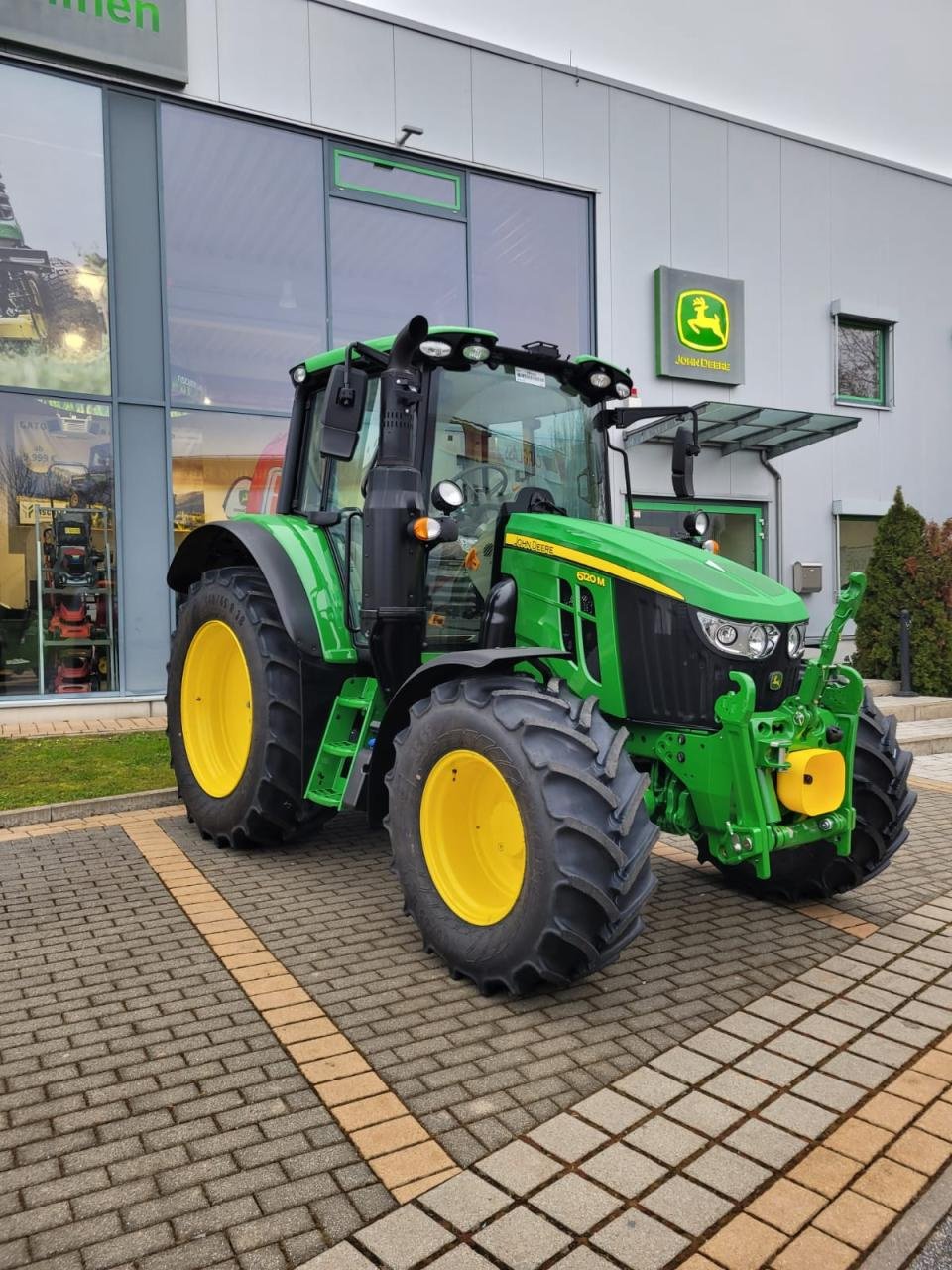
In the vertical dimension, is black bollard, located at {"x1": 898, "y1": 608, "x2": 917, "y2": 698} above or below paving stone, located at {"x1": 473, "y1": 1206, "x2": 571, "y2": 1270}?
above

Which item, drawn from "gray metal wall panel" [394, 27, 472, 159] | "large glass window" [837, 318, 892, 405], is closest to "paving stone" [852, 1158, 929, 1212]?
"gray metal wall panel" [394, 27, 472, 159]

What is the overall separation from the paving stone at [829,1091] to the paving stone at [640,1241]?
0.83m

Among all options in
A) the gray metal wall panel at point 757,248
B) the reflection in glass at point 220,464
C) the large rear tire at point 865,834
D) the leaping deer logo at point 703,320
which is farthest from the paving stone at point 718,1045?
the gray metal wall panel at point 757,248

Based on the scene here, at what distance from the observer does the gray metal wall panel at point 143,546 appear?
393 inches

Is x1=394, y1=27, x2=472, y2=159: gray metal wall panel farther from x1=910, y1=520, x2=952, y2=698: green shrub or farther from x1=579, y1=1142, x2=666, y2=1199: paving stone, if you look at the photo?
x1=579, y1=1142, x2=666, y2=1199: paving stone

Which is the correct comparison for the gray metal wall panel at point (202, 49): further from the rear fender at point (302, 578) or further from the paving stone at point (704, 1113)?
the paving stone at point (704, 1113)

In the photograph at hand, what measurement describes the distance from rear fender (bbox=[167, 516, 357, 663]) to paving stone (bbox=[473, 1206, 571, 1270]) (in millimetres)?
Answer: 2891

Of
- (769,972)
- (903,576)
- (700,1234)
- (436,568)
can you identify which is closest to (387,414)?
(436,568)

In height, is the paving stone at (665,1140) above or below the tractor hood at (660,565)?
below

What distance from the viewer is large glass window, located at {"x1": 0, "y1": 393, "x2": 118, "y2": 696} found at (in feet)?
31.6

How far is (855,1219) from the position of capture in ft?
7.50

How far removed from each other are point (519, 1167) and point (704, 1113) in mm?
613

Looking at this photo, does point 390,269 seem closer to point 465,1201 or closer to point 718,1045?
point 718,1045

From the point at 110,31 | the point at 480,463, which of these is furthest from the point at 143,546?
the point at 480,463
